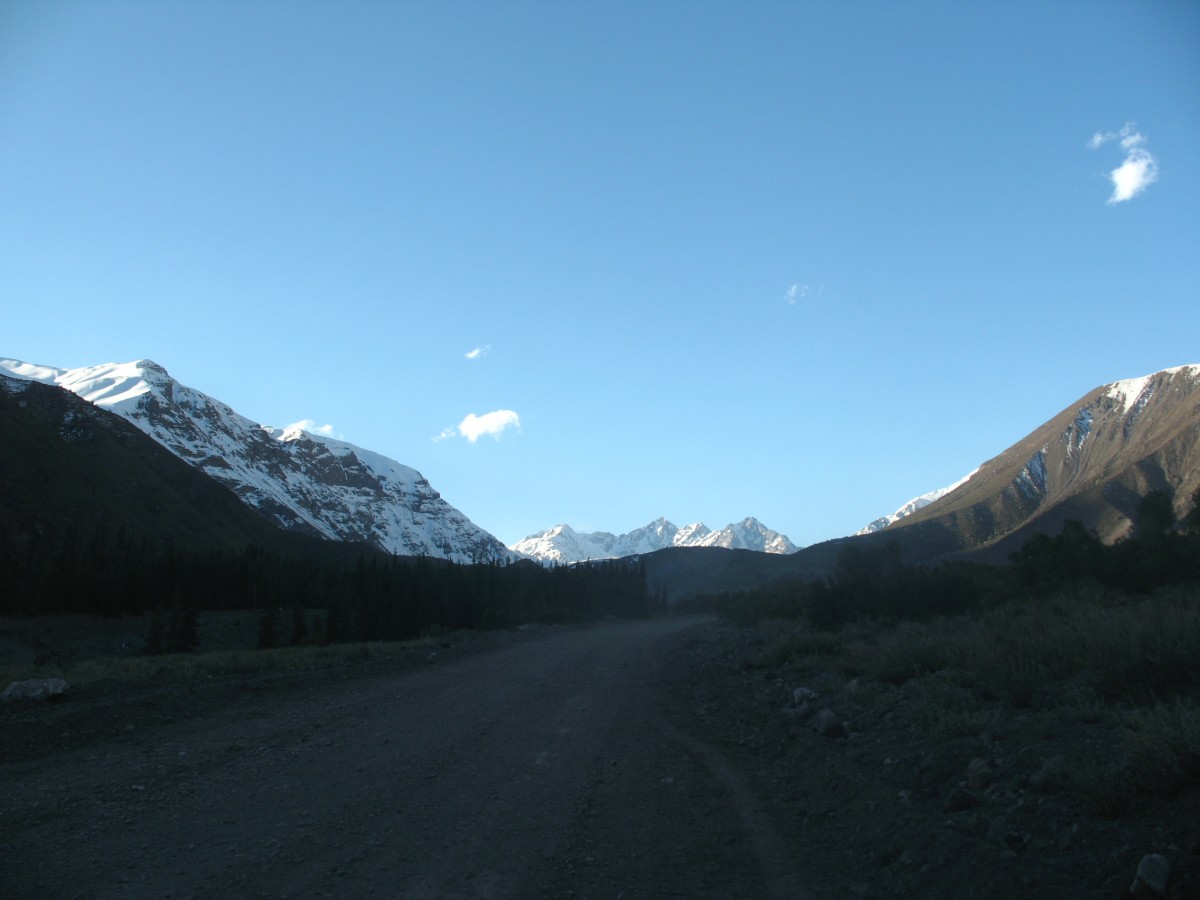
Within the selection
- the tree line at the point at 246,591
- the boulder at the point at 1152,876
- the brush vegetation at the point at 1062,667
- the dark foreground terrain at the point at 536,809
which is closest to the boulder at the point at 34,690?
the dark foreground terrain at the point at 536,809

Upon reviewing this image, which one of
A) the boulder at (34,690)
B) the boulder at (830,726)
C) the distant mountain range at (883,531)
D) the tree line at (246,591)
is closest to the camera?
the boulder at (830,726)

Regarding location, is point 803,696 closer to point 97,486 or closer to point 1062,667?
point 1062,667

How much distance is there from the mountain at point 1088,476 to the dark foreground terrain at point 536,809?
74.1 metres

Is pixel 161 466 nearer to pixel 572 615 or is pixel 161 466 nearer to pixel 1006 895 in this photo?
pixel 572 615

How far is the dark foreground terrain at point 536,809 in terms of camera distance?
507 cm

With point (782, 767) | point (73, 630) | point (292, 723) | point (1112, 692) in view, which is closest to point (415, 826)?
point (782, 767)

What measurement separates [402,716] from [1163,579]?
18.9 meters

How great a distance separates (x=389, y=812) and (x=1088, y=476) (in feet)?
512

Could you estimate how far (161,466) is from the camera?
154 m

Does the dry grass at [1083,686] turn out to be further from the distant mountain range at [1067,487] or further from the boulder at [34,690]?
the distant mountain range at [1067,487]

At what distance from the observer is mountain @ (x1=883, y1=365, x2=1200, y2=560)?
9779 centimetres

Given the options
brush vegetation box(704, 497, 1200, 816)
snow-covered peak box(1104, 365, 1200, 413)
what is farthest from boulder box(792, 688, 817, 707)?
snow-covered peak box(1104, 365, 1200, 413)

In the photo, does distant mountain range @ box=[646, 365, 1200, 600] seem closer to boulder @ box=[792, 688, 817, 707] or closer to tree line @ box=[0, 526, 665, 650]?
tree line @ box=[0, 526, 665, 650]

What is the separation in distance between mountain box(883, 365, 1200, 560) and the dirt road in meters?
74.6
